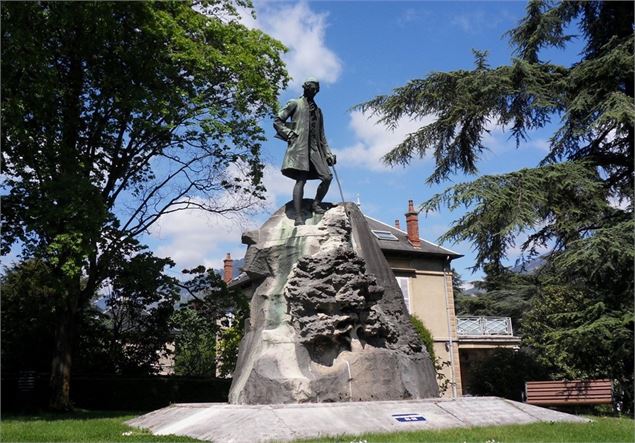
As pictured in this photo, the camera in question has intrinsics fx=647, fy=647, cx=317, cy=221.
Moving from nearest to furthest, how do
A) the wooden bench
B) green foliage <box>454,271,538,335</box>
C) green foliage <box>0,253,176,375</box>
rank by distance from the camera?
the wooden bench, green foliage <box>0,253,176,375</box>, green foliage <box>454,271,538,335</box>

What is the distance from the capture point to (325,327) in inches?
354

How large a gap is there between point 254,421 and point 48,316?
560 inches

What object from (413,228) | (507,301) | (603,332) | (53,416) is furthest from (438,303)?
(53,416)

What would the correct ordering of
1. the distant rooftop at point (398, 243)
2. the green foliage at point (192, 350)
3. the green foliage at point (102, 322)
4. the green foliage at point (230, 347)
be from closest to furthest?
the green foliage at point (102, 322) < the green foliage at point (192, 350) < the green foliage at point (230, 347) < the distant rooftop at point (398, 243)

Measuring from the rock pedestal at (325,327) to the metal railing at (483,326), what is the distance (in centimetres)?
2066

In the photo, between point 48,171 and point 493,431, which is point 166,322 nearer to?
point 48,171

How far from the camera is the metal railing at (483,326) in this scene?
2978 centimetres

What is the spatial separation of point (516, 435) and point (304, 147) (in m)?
5.62

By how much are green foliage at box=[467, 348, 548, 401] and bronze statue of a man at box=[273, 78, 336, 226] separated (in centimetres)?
1491

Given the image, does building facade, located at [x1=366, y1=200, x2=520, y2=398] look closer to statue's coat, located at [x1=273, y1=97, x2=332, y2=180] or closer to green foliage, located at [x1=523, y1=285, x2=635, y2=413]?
green foliage, located at [x1=523, y1=285, x2=635, y2=413]

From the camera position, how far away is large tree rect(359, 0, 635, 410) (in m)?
13.2

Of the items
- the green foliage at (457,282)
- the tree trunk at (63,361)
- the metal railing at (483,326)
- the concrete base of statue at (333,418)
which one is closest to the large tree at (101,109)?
the tree trunk at (63,361)

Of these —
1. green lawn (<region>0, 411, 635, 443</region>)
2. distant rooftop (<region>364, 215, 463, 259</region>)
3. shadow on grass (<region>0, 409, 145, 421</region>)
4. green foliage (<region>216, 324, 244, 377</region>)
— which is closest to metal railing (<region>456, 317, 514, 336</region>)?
distant rooftop (<region>364, 215, 463, 259</region>)

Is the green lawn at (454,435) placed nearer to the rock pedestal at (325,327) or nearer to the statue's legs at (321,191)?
the rock pedestal at (325,327)
